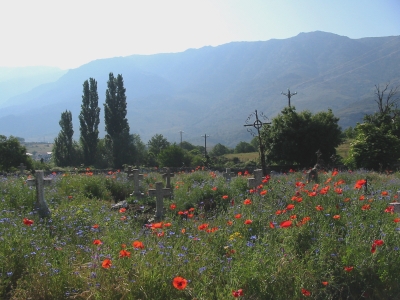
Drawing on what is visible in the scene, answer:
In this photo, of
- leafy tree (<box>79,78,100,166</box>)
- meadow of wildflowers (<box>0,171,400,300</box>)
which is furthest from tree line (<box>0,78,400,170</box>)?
meadow of wildflowers (<box>0,171,400,300</box>)

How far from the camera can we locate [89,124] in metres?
47.4

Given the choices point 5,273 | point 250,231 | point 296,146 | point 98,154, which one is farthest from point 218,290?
point 98,154

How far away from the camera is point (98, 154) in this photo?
46.8 metres

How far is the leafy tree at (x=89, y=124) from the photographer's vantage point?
46.5m

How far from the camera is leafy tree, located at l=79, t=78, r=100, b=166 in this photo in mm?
46469

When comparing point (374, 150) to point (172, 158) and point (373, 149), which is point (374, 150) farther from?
point (172, 158)

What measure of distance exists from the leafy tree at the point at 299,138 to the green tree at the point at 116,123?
19.8 m

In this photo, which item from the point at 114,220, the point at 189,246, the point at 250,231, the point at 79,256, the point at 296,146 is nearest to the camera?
the point at 79,256

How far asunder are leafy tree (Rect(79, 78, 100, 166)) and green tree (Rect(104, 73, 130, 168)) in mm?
1859

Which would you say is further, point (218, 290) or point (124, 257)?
point (124, 257)

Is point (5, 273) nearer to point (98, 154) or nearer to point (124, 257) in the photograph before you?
point (124, 257)

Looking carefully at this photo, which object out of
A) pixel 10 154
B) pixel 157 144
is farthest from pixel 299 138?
pixel 157 144

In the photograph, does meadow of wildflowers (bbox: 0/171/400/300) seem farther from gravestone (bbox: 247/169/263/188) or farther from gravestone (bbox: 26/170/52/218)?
gravestone (bbox: 247/169/263/188)

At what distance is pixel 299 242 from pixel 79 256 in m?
2.80
